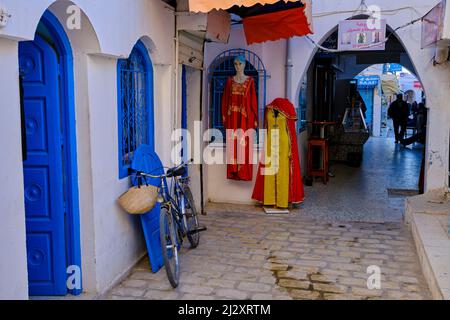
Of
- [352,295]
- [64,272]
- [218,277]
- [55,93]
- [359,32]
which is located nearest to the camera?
[55,93]

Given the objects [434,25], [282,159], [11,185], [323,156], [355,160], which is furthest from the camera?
[355,160]

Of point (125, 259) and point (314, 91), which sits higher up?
point (314, 91)

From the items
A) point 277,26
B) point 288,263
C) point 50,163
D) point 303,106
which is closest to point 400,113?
point 303,106

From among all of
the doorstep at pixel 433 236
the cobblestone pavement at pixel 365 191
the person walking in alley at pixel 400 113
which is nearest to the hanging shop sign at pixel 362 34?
the doorstep at pixel 433 236

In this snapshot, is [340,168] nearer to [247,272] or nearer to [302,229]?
[302,229]

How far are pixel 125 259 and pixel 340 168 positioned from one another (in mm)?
8141

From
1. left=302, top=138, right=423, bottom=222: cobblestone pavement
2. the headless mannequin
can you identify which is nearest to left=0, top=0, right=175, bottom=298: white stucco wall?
the headless mannequin

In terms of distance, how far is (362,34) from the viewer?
7250 millimetres

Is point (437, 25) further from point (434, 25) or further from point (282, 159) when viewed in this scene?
point (282, 159)

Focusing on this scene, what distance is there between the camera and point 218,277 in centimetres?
479

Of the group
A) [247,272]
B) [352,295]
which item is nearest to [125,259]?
[247,272]

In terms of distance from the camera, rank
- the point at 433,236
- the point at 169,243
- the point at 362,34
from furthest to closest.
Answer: the point at 362,34 → the point at 433,236 → the point at 169,243

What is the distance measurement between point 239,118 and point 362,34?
226 centimetres

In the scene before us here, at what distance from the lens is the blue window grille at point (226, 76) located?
761 cm
